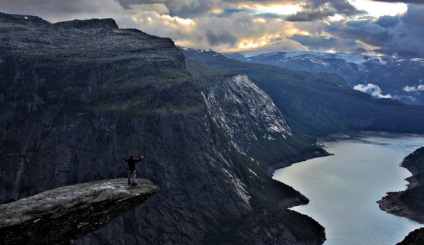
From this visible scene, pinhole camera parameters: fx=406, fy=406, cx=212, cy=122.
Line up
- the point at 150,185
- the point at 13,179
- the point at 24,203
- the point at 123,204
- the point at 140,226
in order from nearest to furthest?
the point at 24,203
the point at 123,204
the point at 150,185
the point at 140,226
the point at 13,179

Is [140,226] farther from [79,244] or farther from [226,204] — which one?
[226,204]

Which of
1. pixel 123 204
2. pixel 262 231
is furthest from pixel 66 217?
pixel 262 231

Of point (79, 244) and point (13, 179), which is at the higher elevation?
point (13, 179)

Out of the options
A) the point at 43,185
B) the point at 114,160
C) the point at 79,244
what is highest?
the point at 114,160

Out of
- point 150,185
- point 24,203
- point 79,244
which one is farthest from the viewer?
point 79,244

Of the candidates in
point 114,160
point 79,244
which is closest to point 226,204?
point 114,160

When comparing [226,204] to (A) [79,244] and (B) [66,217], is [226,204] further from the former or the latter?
(B) [66,217]

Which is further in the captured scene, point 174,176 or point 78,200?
point 174,176
